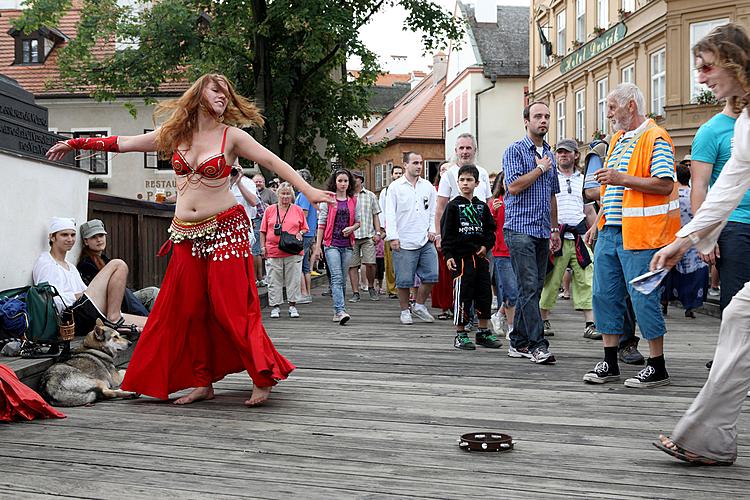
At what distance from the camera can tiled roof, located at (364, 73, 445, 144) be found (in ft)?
213

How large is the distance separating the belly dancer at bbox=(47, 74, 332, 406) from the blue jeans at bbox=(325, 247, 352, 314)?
19.7 ft

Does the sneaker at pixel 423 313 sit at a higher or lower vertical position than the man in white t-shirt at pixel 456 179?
lower


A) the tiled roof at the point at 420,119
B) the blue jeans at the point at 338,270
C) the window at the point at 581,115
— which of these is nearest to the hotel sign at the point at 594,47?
the window at the point at 581,115

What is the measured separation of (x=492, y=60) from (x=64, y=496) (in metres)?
50.3

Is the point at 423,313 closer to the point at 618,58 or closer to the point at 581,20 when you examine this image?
the point at 618,58

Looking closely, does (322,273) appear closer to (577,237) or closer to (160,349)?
(577,237)

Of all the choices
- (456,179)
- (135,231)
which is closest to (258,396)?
(456,179)

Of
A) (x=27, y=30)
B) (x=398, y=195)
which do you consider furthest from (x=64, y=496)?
(x=27, y=30)

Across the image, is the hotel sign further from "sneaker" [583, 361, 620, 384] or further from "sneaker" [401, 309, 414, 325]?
"sneaker" [583, 361, 620, 384]

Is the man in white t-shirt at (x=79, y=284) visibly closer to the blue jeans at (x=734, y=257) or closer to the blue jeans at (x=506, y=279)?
the blue jeans at (x=506, y=279)

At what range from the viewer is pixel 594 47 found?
36250mm

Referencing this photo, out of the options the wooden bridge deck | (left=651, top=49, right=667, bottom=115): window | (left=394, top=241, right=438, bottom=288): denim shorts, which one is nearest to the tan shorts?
(left=394, top=241, right=438, bottom=288): denim shorts

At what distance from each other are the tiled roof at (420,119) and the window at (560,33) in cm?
1966

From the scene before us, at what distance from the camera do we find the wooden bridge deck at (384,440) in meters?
4.52
